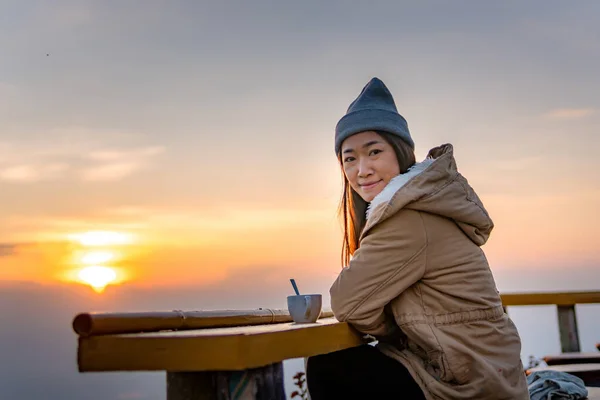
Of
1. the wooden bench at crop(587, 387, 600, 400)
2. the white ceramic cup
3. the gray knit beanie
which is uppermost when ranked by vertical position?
the gray knit beanie

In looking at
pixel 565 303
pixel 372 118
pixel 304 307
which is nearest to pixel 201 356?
pixel 304 307

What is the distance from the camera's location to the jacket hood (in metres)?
1.82

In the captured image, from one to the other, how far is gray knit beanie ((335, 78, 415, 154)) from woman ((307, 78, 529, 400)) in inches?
16.2

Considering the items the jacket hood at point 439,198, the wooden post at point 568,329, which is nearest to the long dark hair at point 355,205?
the jacket hood at point 439,198

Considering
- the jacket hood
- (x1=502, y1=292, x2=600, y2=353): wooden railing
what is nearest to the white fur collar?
the jacket hood

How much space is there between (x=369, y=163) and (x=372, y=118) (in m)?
0.18

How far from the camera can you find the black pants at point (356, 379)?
5.77 feet

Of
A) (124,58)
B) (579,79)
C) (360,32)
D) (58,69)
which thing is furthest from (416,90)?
(58,69)

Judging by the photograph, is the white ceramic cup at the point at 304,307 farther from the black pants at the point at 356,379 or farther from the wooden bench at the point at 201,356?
the wooden bench at the point at 201,356

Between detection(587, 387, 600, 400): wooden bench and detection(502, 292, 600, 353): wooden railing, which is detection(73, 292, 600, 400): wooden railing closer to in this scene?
detection(587, 387, 600, 400): wooden bench

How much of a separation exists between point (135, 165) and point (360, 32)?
298cm

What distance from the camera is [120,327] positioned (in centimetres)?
130

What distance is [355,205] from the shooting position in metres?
2.51

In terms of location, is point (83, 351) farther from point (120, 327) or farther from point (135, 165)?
point (135, 165)
